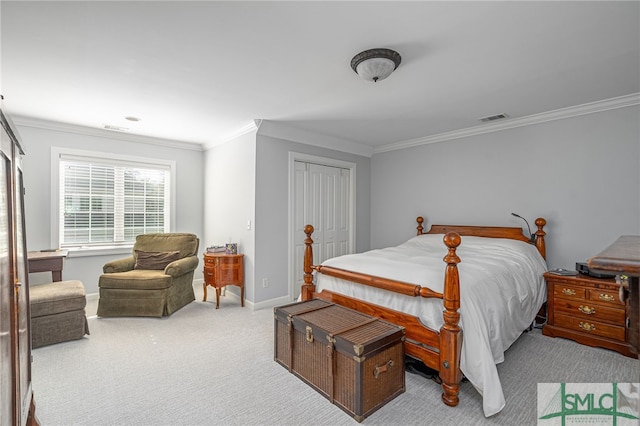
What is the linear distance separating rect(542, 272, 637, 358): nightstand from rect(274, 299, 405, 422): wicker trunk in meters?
1.98

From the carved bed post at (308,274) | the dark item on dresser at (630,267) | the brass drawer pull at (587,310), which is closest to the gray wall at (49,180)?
the carved bed post at (308,274)

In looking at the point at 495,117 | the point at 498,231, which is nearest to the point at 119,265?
the point at 498,231

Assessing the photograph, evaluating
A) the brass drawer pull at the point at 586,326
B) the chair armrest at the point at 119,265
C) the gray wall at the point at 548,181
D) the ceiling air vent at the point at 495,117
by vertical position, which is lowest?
the brass drawer pull at the point at 586,326

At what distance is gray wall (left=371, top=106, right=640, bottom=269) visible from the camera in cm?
310

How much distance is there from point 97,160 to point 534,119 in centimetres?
573

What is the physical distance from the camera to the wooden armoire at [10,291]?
1061 millimetres

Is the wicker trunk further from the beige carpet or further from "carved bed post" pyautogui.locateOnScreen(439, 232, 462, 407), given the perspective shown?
"carved bed post" pyautogui.locateOnScreen(439, 232, 462, 407)

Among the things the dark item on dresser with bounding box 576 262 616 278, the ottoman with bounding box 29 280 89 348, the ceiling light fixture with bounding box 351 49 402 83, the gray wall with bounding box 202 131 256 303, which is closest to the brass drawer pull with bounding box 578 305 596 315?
the dark item on dresser with bounding box 576 262 616 278

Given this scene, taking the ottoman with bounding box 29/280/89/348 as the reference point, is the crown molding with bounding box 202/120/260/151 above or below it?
above

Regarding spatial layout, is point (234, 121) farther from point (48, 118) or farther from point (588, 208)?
point (588, 208)

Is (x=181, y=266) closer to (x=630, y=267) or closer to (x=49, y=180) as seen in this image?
(x=49, y=180)

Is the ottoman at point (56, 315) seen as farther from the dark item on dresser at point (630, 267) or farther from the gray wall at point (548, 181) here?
the gray wall at point (548, 181)

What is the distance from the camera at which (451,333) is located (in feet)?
6.33

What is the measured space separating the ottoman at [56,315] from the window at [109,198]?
4.62ft
